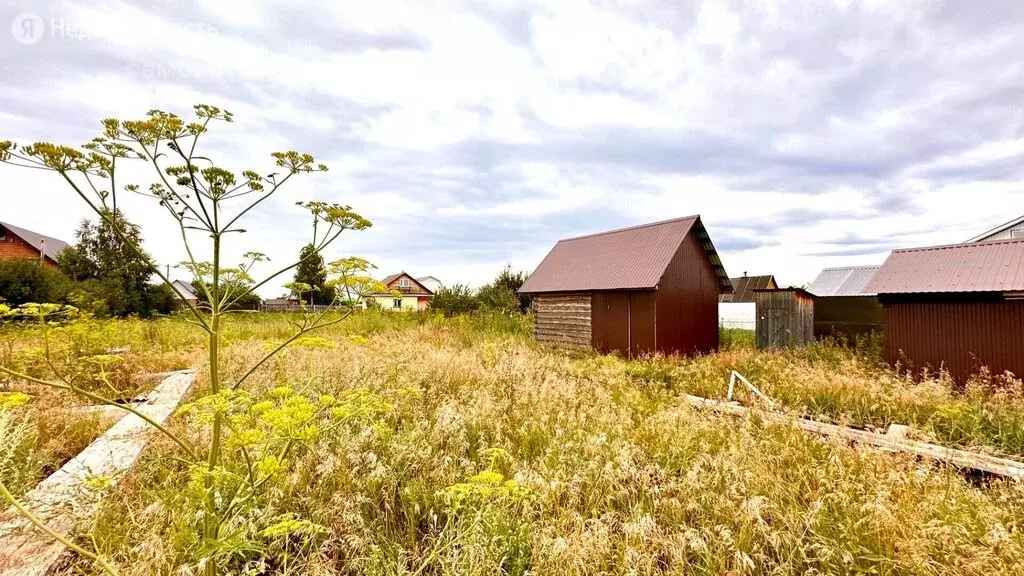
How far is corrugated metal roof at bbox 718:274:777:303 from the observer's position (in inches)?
1265

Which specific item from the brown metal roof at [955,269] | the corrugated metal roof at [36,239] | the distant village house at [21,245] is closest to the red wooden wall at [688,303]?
the brown metal roof at [955,269]

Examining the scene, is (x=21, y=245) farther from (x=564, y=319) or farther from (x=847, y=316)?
(x=847, y=316)

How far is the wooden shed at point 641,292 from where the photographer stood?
1502 cm

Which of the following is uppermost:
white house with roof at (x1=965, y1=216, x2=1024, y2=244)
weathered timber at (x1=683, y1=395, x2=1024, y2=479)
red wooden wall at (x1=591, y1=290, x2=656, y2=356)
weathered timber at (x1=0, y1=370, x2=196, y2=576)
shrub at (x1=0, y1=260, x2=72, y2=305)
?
white house with roof at (x1=965, y1=216, x2=1024, y2=244)

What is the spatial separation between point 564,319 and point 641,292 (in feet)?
13.3

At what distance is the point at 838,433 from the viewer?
5852 millimetres

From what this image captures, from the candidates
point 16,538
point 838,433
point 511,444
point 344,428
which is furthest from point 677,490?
point 16,538

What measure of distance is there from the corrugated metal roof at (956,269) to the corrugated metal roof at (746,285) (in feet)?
60.9

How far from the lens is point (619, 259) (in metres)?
17.1

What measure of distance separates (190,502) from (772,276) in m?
38.7

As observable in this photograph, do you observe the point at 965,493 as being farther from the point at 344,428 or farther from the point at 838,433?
the point at 344,428

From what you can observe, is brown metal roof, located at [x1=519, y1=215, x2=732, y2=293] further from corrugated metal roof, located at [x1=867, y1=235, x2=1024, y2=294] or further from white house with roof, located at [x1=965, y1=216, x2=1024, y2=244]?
white house with roof, located at [x1=965, y1=216, x2=1024, y2=244]

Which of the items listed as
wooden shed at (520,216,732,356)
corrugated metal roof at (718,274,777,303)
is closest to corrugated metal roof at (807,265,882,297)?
corrugated metal roof at (718,274,777,303)

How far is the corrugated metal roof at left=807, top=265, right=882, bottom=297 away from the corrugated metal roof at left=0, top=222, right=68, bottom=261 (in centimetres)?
5030
